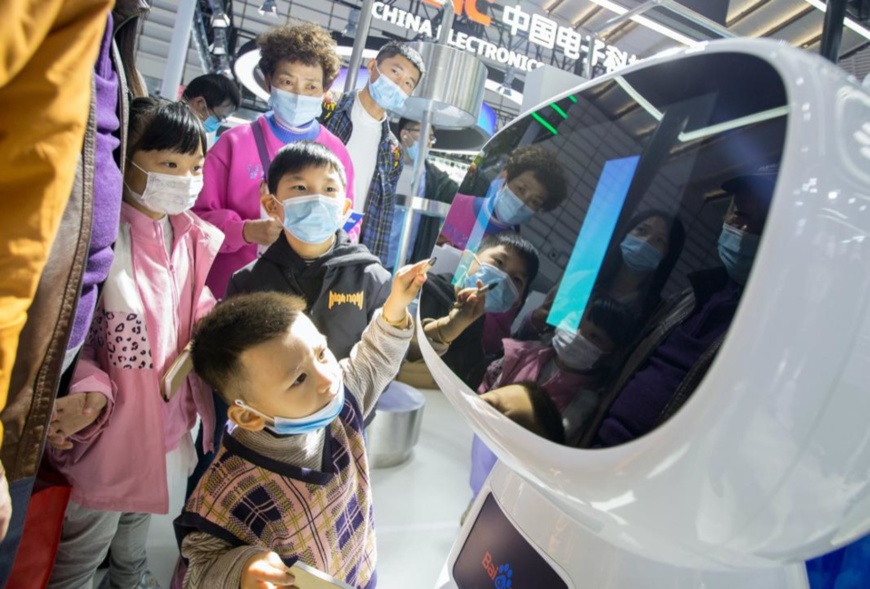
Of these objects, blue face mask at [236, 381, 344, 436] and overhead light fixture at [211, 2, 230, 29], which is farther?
overhead light fixture at [211, 2, 230, 29]

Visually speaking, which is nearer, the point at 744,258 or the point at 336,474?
the point at 744,258

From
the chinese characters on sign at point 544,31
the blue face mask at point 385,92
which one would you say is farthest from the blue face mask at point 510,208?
the chinese characters on sign at point 544,31

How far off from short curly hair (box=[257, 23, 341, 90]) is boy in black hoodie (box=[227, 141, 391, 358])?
0.41 metres

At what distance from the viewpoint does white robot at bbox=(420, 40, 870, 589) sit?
12.1 inches

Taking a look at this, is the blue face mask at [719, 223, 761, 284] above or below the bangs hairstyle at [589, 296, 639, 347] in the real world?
above

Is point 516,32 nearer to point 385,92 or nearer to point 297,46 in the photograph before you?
point 385,92

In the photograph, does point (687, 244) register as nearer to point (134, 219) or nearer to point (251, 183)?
point (134, 219)

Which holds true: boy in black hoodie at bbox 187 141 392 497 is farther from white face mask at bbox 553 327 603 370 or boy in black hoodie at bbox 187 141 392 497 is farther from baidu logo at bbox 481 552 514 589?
white face mask at bbox 553 327 603 370

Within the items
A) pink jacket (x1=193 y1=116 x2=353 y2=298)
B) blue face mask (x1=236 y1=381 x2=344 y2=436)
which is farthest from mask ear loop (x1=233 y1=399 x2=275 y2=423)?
pink jacket (x1=193 y1=116 x2=353 y2=298)

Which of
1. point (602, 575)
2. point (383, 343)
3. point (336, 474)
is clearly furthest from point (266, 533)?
point (602, 575)

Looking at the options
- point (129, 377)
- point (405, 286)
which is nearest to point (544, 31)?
point (405, 286)

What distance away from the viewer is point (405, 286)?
84 centimetres

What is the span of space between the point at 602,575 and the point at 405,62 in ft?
5.21

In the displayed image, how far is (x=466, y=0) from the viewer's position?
490 cm
